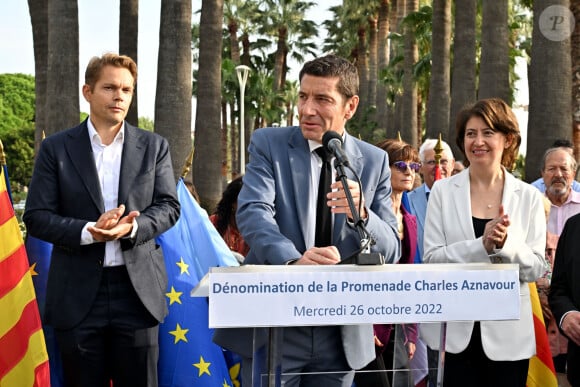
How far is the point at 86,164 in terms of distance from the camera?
141 inches

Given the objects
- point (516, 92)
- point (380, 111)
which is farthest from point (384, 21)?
point (516, 92)

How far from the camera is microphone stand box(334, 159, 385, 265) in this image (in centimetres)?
234

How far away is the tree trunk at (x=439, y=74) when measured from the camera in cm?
1836

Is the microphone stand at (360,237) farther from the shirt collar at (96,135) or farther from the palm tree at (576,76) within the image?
the palm tree at (576,76)

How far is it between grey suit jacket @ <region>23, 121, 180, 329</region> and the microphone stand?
52.8 inches

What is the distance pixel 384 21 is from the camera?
39.4 m

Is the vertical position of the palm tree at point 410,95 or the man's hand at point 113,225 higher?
the palm tree at point 410,95

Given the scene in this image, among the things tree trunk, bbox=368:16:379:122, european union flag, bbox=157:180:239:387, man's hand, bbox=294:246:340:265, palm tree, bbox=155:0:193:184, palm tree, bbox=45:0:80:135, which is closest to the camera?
man's hand, bbox=294:246:340:265

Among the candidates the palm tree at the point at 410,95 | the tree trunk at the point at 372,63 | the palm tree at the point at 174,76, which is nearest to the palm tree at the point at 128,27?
the palm tree at the point at 174,76

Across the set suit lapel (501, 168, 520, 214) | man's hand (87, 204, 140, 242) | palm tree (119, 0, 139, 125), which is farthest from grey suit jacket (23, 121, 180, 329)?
palm tree (119, 0, 139, 125)

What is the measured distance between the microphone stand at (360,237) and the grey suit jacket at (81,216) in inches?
52.8

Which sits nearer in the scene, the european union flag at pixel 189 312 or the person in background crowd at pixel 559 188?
the european union flag at pixel 189 312

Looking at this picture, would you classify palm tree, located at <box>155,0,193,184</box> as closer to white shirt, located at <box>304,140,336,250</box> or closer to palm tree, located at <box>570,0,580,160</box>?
palm tree, located at <box>570,0,580,160</box>

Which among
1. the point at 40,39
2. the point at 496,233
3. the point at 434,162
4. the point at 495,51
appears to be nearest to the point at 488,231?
the point at 496,233
